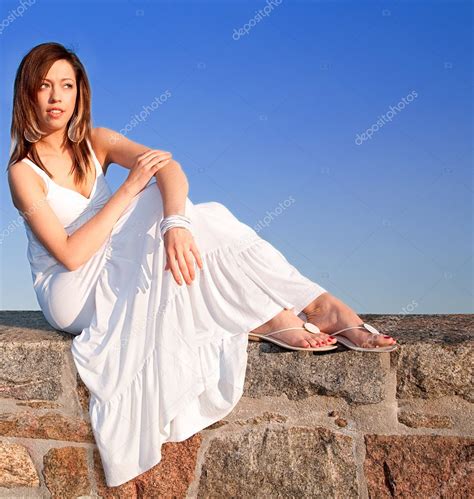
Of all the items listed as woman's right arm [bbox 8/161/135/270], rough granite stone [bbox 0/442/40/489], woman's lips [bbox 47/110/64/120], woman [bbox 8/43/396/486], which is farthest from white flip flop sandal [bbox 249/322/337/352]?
woman's lips [bbox 47/110/64/120]

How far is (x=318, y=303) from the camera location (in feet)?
8.25

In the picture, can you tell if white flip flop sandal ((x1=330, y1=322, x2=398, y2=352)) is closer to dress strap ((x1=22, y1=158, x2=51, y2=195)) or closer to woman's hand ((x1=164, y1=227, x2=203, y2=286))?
woman's hand ((x1=164, y1=227, x2=203, y2=286))

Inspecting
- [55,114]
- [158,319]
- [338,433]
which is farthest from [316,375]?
[55,114]

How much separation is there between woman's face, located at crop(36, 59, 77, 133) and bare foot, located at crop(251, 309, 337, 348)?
4.05ft

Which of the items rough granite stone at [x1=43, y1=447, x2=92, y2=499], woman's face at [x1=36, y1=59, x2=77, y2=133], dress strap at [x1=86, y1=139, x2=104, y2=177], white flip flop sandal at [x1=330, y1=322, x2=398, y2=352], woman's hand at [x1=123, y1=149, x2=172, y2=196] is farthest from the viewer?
dress strap at [x1=86, y1=139, x2=104, y2=177]

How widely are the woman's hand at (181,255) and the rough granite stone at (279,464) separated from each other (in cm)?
60

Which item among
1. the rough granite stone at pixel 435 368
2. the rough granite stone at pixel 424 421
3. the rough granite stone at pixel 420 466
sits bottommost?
the rough granite stone at pixel 420 466

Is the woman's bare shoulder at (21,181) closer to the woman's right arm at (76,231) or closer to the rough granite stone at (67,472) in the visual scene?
the woman's right arm at (76,231)

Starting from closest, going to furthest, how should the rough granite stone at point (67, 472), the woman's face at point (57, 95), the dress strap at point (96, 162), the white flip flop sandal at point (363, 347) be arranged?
the white flip flop sandal at point (363, 347) → the rough granite stone at point (67, 472) → the woman's face at point (57, 95) → the dress strap at point (96, 162)

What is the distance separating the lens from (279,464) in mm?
2268

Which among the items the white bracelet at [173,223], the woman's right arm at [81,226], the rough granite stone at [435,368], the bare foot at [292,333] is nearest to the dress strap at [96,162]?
the woman's right arm at [81,226]

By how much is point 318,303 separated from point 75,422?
3.39 ft

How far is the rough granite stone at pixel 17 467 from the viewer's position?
2461 mm

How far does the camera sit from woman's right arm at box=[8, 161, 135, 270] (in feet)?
8.11
